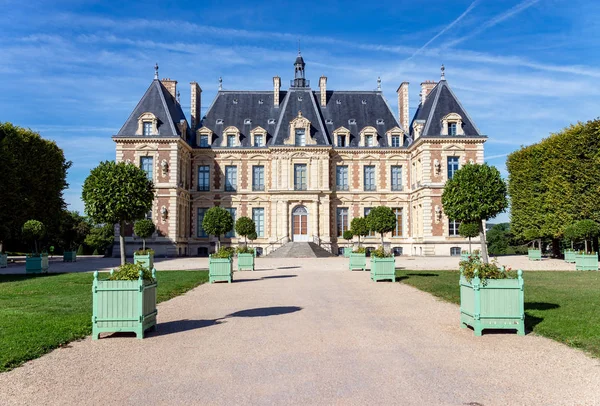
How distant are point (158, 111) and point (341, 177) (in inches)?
552

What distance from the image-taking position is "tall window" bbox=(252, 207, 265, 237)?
127 feet

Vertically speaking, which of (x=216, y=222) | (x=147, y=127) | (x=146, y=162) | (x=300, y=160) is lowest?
(x=216, y=222)

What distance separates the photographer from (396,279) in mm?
17312

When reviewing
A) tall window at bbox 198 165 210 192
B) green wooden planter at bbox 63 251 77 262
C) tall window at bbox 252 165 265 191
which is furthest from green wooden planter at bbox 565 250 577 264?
green wooden planter at bbox 63 251 77 262

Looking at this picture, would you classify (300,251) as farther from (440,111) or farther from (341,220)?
(440,111)

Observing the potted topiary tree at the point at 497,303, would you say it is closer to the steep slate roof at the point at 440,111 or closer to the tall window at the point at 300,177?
the steep slate roof at the point at 440,111

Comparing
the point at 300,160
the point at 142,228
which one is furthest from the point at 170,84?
the point at 142,228

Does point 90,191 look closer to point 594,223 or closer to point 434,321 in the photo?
point 434,321

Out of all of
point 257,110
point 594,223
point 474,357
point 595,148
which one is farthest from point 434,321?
point 257,110

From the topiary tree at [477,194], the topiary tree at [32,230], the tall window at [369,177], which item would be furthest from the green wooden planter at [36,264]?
the tall window at [369,177]

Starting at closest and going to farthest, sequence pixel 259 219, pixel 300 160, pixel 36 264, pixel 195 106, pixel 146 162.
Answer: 1. pixel 36 264
2. pixel 146 162
3. pixel 300 160
4. pixel 259 219
5. pixel 195 106

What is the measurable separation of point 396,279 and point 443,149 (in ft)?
65.5

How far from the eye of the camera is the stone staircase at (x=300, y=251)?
1341 inches

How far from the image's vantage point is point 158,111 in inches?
1414
